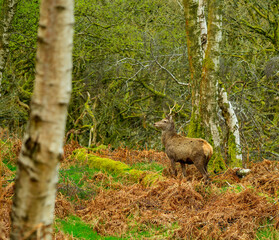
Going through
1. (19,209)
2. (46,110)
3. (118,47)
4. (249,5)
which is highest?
(249,5)

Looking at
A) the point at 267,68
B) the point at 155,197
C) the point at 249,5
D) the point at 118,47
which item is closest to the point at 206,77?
the point at 267,68

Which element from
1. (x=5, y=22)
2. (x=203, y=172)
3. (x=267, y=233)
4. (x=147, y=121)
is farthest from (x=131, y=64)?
(x=267, y=233)

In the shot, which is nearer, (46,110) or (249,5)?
(46,110)

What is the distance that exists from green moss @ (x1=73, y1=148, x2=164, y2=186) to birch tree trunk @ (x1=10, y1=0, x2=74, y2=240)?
5.52 m

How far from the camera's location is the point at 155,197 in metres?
6.87

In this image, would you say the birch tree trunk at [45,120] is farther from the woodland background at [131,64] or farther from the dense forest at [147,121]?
the woodland background at [131,64]

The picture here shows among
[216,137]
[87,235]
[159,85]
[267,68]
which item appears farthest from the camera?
[159,85]

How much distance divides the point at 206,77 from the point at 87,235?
5.18 meters

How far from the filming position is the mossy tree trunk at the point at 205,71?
8953 mm

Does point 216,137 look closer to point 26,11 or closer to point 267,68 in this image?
point 267,68

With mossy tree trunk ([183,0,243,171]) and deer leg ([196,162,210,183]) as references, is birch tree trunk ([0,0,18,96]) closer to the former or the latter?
mossy tree trunk ([183,0,243,171])

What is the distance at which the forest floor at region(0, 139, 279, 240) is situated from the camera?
548 cm

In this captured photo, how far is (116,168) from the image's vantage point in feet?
A: 29.7

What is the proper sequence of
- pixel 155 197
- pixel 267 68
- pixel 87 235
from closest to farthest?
1. pixel 87 235
2. pixel 155 197
3. pixel 267 68
